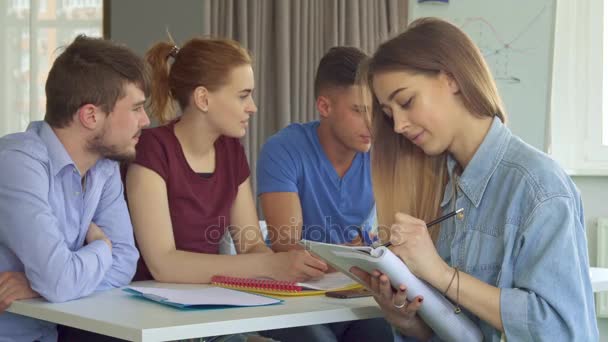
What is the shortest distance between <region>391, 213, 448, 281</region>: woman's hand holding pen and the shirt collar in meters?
0.82

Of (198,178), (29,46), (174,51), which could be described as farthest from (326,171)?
(29,46)

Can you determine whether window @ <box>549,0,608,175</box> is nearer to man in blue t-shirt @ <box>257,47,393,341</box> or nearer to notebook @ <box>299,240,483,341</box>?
man in blue t-shirt @ <box>257,47,393,341</box>

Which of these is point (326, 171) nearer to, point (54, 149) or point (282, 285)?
point (282, 285)

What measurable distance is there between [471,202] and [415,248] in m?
0.20

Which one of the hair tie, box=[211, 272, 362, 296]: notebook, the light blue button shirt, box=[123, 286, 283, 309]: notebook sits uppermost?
the hair tie

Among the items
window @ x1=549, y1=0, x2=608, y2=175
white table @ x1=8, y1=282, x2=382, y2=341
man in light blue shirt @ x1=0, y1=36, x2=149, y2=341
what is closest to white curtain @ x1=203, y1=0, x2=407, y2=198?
window @ x1=549, y1=0, x2=608, y2=175

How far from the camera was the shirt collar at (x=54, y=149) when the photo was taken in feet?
6.27

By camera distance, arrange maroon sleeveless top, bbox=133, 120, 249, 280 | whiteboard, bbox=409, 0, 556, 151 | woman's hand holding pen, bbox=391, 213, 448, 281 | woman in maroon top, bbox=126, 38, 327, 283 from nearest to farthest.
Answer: woman's hand holding pen, bbox=391, 213, 448, 281
woman in maroon top, bbox=126, 38, 327, 283
maroon sleeveless top, bbox=133, 120, 249, 280
whiteboard, bbox=409, 0, 556, 151

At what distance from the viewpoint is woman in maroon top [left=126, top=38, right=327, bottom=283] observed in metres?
2.03

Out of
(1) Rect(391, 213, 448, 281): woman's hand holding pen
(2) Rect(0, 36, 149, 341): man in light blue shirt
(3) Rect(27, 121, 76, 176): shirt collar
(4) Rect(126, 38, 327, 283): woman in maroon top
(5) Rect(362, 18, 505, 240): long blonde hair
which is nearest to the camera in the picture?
(1) Rect(391, 213, 448, 281): woman's hand holding pen

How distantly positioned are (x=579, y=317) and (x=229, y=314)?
25.4 inches

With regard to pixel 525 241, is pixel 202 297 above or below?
below

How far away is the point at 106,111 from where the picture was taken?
202 centimetres

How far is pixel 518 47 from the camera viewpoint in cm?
417
